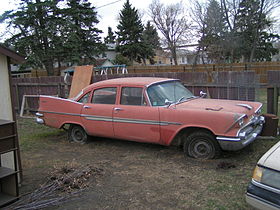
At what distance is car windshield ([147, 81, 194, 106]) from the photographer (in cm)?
561

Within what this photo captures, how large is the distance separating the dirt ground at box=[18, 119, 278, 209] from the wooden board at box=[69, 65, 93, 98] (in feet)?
13.6

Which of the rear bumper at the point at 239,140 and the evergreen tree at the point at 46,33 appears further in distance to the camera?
the evergreen tree at the point at 46,33

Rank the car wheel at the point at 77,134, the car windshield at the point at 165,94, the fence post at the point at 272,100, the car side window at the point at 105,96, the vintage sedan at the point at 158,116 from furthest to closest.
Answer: the car wheel at the point at 77,134, the fence post at the point at 272,100, the car side window at the point at 105,96, the car windshield at the point at 165,94, the vintage sedan at the point at 158,116

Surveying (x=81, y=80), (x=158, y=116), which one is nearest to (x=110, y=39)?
(x=81, y=80)

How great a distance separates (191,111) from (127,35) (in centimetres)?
3509

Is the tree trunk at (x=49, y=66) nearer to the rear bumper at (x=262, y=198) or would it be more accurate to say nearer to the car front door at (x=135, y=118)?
the car front door at (x=135, y=118)

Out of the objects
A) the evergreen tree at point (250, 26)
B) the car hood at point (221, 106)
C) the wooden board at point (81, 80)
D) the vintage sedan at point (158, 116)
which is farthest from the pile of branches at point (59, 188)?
the evergreen tree at point (250, 26)

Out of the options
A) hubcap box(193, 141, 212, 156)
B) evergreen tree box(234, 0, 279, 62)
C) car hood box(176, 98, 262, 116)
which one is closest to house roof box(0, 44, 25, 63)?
car hood box(176, 98, 262, 116)

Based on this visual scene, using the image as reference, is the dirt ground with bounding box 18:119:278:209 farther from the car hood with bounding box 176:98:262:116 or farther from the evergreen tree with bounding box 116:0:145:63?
the evergreen tree with bounding box 116:0:145:63

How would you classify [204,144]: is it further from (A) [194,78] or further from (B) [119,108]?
(A) [194,78]

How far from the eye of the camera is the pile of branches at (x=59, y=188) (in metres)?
3.76

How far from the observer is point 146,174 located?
15.4 ft

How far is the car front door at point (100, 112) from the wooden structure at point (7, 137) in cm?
205

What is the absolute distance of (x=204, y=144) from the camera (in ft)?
16.7
